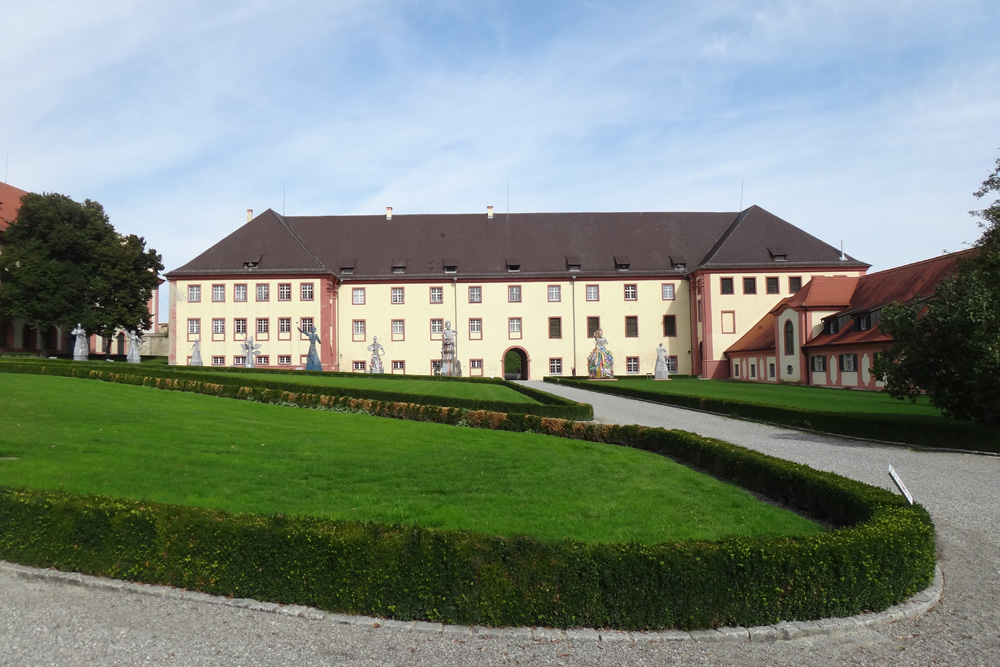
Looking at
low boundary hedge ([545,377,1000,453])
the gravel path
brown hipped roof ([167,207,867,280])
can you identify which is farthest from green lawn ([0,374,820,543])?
brown hipped roof ([167,207,867,280])

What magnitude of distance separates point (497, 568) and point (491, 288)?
4690cm

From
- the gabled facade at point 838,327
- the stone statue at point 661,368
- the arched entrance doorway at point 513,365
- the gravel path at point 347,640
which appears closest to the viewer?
the gravel path at point 347,640

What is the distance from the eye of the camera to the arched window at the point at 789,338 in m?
40.6

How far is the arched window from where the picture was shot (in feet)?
133

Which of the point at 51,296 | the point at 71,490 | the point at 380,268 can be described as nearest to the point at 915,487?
the point at 71,490

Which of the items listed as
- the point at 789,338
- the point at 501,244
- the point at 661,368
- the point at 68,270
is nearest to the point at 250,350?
the point at 68,270

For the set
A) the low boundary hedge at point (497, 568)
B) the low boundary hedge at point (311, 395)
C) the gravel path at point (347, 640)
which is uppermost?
the low boundary hedge at point (311, 395)

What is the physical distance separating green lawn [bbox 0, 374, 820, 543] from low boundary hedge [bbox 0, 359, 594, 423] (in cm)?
319

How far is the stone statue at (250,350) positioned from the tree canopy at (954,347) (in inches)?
1421

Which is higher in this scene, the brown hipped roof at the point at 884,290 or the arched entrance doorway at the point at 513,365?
the brown hipped roof at the point at 884,290

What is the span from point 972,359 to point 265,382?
19.0 metres

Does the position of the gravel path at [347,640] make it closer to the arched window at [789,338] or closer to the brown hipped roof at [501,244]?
the arched window at [789,338]

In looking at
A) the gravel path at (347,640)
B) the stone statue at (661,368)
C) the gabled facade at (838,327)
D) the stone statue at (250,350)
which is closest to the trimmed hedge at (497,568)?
the gravel path at (347,640)

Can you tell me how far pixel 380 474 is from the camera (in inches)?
369
